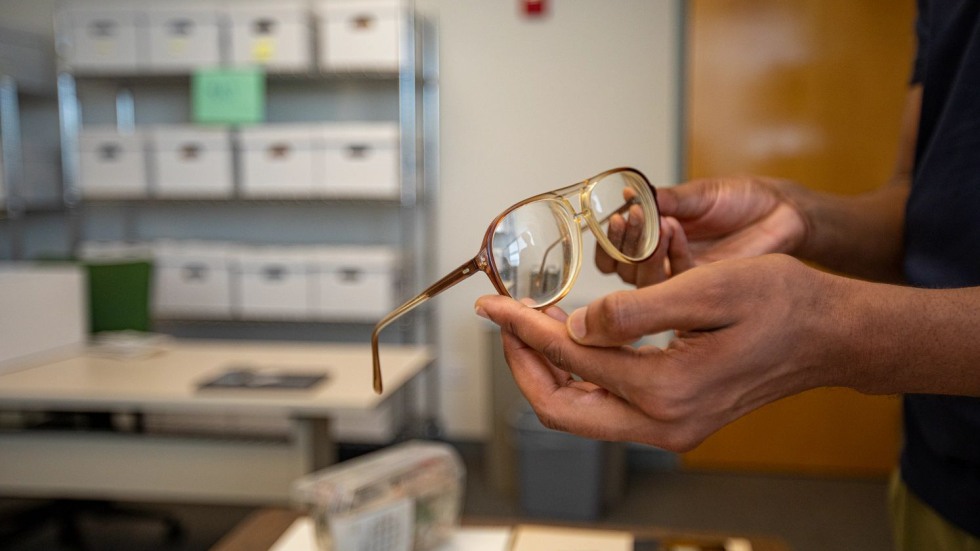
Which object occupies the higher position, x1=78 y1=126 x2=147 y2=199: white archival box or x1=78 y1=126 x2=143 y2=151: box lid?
x1=78 y1=126 x2=143 y2=151: box lid

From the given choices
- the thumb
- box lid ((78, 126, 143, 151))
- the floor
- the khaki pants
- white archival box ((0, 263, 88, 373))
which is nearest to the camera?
the thumb

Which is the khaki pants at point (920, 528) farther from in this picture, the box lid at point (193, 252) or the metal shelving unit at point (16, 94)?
the metal shelving unit at point (16, 94)

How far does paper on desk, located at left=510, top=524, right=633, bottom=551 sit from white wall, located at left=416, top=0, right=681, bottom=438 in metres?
1.86

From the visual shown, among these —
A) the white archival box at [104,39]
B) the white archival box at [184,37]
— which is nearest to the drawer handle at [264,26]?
the white archival box at [184,37]

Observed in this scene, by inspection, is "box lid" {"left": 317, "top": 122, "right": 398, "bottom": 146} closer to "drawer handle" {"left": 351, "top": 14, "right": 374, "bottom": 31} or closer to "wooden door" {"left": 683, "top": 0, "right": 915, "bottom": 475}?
"drawer handle" {"left": 351, "top": 14, "right": 374, "bottom": 31}

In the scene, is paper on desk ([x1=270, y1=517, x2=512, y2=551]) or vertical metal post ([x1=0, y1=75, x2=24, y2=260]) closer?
paper on desk ([x1=270, y1=517, x2=512, y2=551])

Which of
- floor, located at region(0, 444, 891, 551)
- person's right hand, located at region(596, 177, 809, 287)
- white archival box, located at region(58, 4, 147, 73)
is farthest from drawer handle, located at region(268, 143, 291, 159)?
person's right hand, located at region(596, 177, 809, 287)

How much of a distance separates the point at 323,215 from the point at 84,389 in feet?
5.29

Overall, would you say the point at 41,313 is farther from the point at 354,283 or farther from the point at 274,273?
the point at 354,283

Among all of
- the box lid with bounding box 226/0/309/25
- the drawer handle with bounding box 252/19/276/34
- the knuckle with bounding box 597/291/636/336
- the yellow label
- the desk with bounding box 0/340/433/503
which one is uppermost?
the box lid with bounding box 226/0/309/25

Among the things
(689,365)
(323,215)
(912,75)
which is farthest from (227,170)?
(689,365)

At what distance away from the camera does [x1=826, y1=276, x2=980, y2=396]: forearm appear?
17.3 inches

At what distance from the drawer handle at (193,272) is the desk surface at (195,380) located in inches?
23.7

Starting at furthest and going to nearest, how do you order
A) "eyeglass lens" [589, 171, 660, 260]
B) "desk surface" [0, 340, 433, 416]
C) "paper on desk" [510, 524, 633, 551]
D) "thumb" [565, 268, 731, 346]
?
"desk surface" [0, 340, 433, 416] → "paper on desk" [510, 524, 633, 551] → "eyeglass lens" [589, 171, 660, 260] → "thumb" [565, 268, 731, 346]
